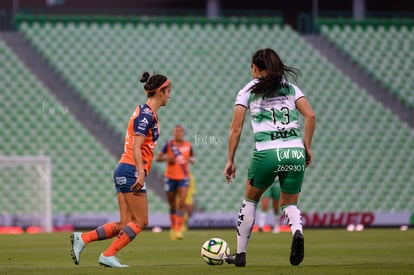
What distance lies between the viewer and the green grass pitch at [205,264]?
9.37 metres

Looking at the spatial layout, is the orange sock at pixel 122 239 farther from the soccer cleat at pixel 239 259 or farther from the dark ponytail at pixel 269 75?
the dark ponytail at pixel 269 75

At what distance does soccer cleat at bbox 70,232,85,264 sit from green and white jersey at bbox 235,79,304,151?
7.68ft

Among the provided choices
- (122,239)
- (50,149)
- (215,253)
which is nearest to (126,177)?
(122,239)

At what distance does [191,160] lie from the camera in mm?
19562

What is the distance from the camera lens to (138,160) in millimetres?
9812

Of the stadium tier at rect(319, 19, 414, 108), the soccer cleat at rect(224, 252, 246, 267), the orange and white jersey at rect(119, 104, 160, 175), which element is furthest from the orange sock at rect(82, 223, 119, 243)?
the stadium tier at rect(319, 19, 414, 108)

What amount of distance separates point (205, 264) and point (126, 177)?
1397 millimetres

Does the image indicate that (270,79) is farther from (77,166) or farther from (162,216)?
(77,166)

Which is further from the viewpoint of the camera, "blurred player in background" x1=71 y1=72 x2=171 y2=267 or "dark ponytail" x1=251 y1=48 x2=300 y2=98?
"blurred player in background" x1=71 y1=72 x2=171 y2=267

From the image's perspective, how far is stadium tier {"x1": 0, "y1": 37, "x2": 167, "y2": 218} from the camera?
944 inches

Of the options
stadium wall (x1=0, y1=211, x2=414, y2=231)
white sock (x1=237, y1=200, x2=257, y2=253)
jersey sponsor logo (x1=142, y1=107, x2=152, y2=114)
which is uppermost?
jersey sponsor logo (x1=142, y1=107, x2=152, y2=114)

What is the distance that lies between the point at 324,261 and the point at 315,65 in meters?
17.8

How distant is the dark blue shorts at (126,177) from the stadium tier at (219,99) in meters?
14.7

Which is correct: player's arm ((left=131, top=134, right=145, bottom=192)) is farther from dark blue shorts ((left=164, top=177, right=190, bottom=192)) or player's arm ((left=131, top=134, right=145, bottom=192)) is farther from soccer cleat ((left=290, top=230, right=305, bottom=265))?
dark blue shorts ((left=164, top=177, right=190, bottom=192))
